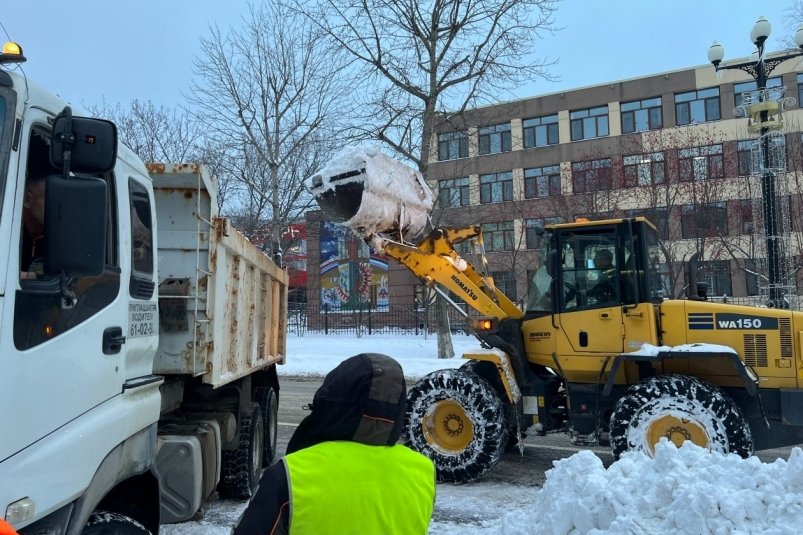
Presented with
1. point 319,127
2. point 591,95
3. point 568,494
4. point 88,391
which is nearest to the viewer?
point 88,391

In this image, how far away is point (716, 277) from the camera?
2961 cm

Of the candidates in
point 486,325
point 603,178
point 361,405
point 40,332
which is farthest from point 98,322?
point 603,178

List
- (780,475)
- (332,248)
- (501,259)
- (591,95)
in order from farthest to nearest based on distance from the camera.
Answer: (332,248) < (591,95) < (501,259) < (780,475)

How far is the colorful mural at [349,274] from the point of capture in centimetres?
4175

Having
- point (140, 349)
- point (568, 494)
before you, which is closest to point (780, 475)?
point (568, 494)

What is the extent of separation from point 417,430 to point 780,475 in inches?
141

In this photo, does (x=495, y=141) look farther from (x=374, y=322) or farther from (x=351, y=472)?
(x=351, y=472)

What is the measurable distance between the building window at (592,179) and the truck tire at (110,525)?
888 inches

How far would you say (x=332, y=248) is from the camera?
43.2 metres

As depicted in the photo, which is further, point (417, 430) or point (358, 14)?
point (358, 14)

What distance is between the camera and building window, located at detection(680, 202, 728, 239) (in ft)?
71.3

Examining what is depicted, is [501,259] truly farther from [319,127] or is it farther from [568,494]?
[568,494]

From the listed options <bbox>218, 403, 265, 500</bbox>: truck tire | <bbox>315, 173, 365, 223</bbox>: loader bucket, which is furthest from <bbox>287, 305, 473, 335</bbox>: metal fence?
<bbox>218, 403, 265, 500</bbox>: truck tire

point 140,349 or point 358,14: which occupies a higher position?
point 358,14
